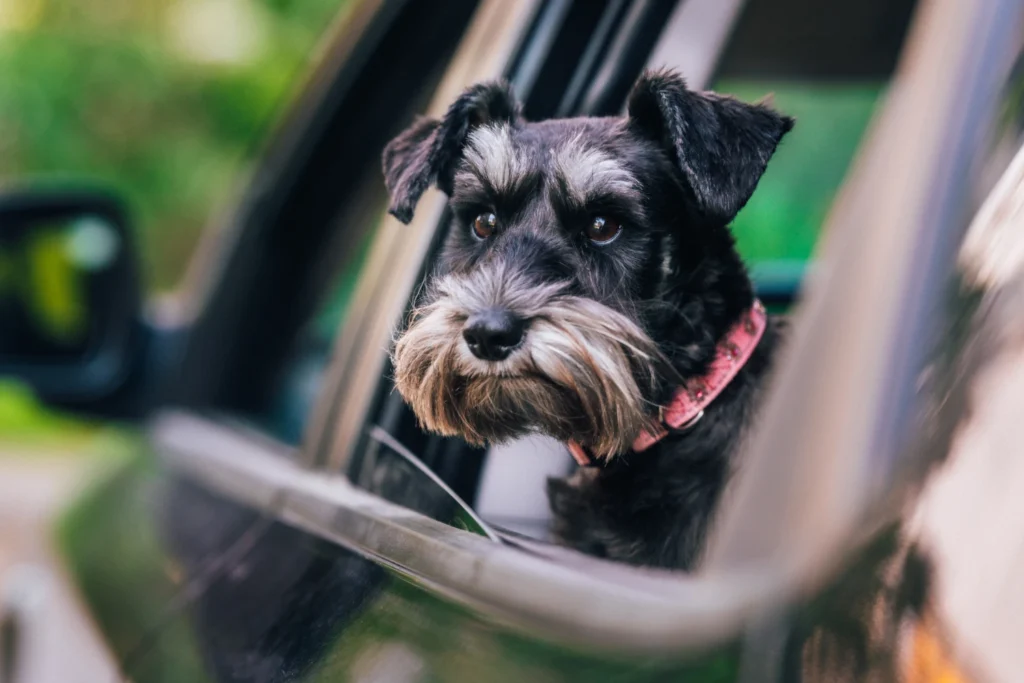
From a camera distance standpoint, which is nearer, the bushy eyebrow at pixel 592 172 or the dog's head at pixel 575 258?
the dog's head at pixel 575 258

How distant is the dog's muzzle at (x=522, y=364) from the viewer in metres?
1.28

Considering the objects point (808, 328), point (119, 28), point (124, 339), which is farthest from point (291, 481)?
point (119, 28)

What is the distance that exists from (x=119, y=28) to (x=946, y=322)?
20643 millimetres

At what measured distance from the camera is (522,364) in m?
1.54

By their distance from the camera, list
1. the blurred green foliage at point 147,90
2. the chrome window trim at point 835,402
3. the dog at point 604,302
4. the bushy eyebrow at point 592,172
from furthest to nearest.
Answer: the blurred green foliage at point 147,90 → the bushy eyebrow at point 592,172 → the dog at point 604,302 → the chrome window trim at point 835,402

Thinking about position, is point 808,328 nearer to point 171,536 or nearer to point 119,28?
point 171,536

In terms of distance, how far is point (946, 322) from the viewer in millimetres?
1040

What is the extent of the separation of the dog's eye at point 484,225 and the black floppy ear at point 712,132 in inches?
9.9

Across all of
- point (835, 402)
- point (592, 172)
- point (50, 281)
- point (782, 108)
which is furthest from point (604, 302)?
point (50, 281)

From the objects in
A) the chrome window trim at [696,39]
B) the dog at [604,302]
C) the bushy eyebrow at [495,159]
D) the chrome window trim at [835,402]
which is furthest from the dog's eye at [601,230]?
the chrome window trim at [835,402]

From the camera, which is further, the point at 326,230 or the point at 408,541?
the point at 326,230

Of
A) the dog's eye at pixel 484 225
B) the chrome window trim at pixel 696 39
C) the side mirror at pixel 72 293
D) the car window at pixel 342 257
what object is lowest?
the side mirror at pixel 72 293

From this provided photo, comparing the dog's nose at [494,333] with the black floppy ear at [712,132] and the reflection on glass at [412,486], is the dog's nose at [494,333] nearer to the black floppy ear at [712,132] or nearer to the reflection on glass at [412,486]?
the reflection on glass at [412,486]

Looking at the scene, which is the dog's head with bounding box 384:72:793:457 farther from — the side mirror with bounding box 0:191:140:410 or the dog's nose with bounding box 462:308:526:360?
the side mirror with bounding box 0:191:140:410
